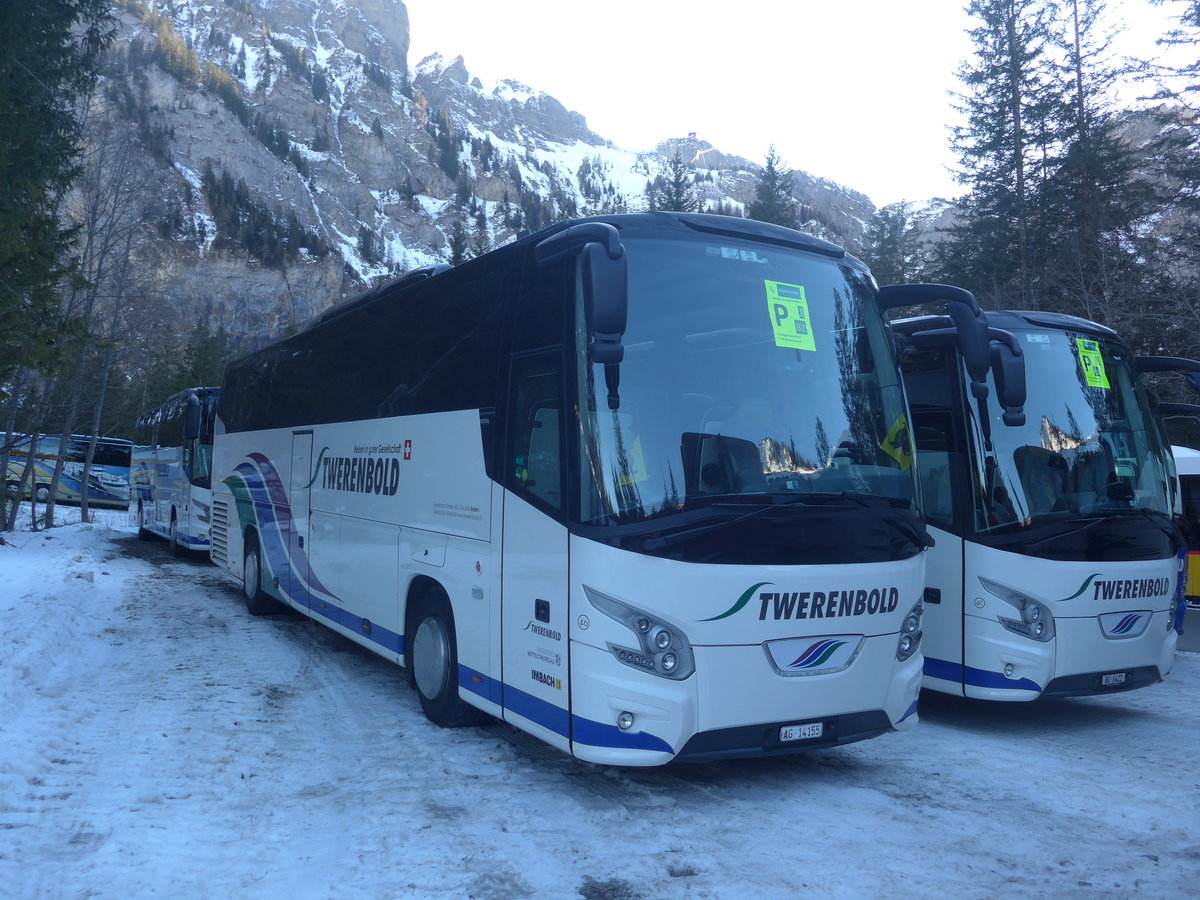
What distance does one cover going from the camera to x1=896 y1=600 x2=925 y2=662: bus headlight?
5.43 m

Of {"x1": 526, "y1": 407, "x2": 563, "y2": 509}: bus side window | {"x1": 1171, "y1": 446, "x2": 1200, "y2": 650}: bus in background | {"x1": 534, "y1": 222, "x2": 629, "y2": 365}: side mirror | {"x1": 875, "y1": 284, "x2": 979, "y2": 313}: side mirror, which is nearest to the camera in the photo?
{"x1": 534, "y1": 222, "x2": 629, "y2": 365}: side mirror

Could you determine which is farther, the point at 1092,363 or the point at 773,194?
the point at 773,194

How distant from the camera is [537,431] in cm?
537

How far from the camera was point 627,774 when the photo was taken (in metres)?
5.67

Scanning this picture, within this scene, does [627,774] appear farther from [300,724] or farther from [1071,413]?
[1071,413]

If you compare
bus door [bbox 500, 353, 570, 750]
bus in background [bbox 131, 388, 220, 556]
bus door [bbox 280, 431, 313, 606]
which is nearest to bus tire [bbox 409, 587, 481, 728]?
bus door [bbox 500, 353, 570, 750]

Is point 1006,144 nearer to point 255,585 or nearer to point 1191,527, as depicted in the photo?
point 1191,527

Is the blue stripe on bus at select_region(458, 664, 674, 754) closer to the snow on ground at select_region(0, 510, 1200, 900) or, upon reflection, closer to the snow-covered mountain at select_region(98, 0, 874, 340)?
the snow on ground at select_region(0, 510, 1200, 900)

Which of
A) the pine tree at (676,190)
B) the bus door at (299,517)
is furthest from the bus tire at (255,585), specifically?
the pine tree at (676,190)

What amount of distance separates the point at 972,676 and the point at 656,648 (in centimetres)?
342

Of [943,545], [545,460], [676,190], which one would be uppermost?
[676,190]

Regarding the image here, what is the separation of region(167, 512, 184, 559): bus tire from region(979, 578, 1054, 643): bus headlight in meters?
17.5

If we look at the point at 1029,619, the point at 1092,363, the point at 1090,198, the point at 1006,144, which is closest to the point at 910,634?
the point at 1029,619

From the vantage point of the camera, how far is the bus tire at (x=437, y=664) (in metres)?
6.47
